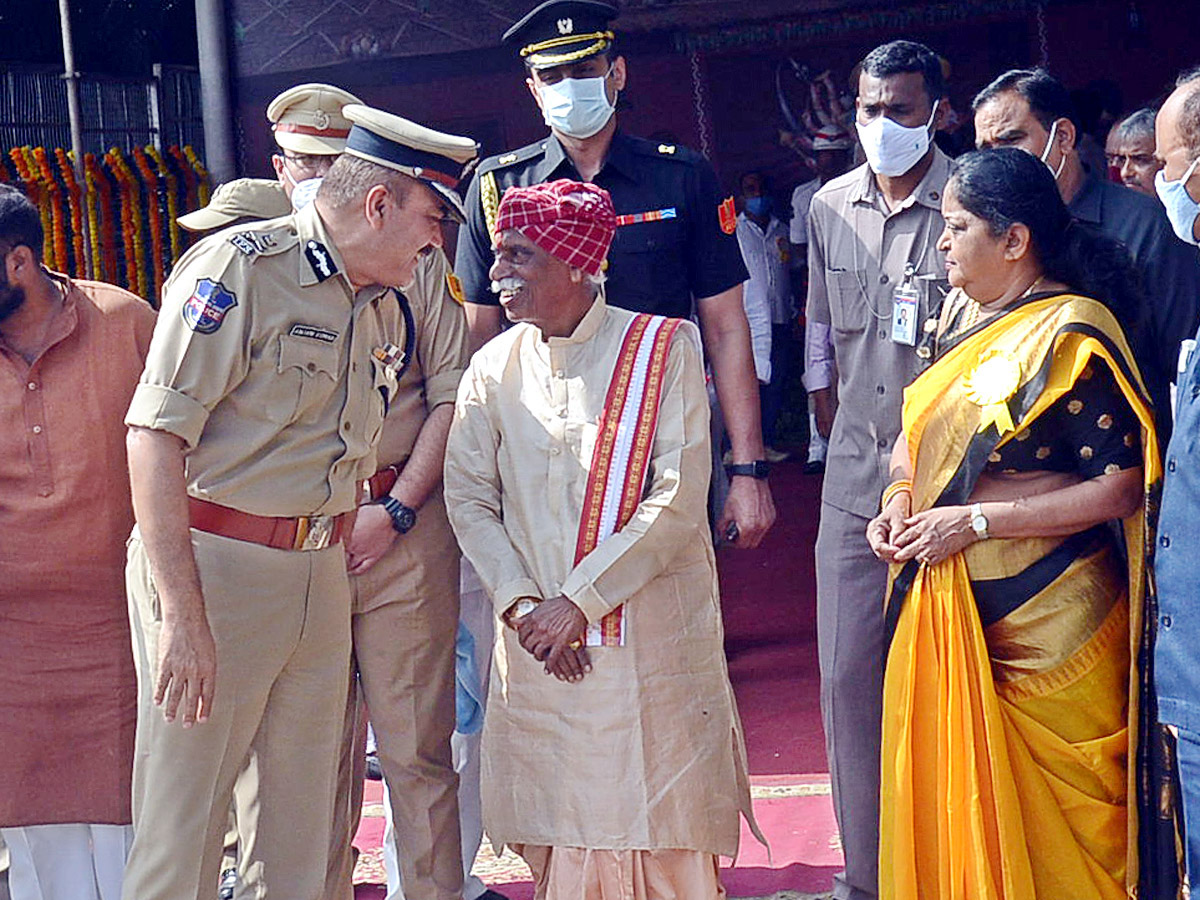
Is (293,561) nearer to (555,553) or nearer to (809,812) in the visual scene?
(555,553)

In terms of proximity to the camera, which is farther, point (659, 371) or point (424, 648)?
point (424, 648)

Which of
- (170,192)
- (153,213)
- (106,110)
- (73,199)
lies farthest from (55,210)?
(106,110)

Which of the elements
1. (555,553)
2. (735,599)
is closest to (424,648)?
(555,553)

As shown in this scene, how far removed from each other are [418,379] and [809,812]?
176cm

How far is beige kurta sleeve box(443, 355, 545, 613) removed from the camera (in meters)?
3.28

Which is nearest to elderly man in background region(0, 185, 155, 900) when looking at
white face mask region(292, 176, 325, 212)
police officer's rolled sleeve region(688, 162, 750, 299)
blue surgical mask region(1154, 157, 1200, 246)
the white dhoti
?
the white dhoti

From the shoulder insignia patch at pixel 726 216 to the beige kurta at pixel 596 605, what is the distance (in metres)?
0.62

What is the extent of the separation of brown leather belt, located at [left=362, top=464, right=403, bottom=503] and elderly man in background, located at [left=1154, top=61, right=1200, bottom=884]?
1699 millimetres

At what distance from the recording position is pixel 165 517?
2.79 metres

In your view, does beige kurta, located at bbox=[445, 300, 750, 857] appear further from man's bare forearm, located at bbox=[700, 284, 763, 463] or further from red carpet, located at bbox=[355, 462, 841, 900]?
red carpet, located at bbox=[355, 462, 841, 900]

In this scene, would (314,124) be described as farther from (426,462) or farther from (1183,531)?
(1183,531)

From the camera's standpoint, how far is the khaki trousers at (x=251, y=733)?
296 centimetres

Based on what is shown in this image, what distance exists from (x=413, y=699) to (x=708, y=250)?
4.24 feet

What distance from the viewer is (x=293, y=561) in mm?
3070
